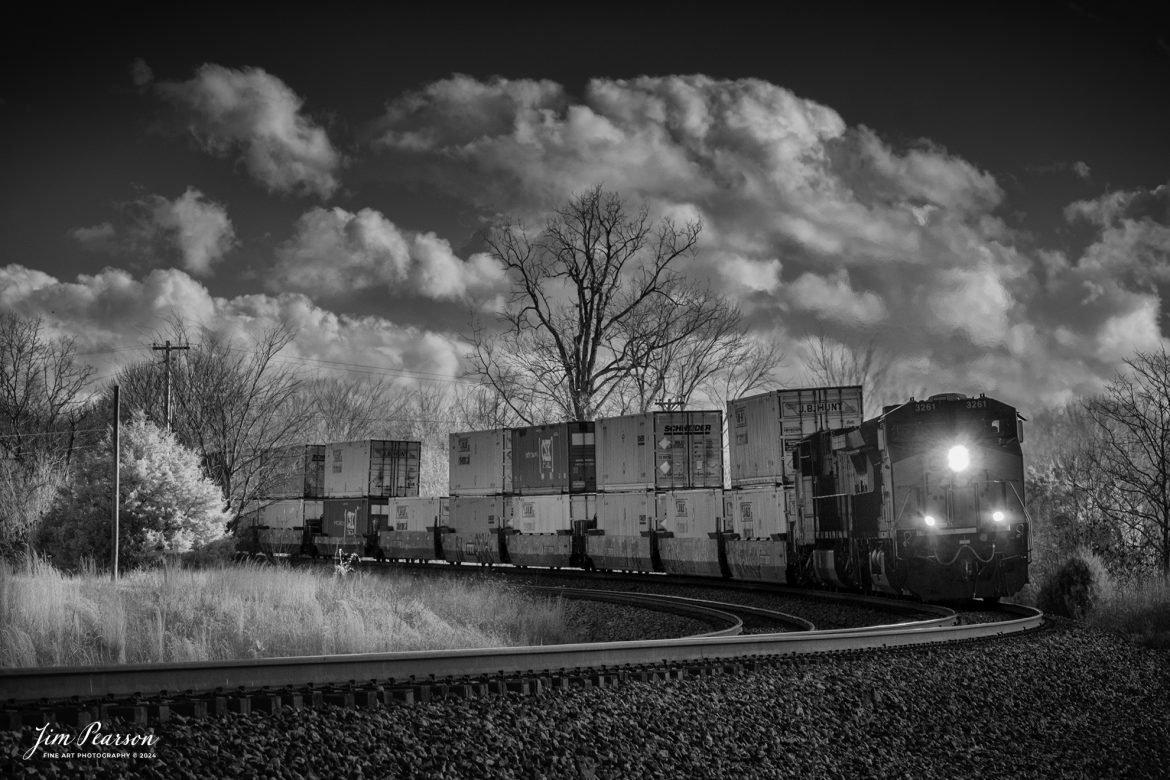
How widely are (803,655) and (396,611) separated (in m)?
8.06

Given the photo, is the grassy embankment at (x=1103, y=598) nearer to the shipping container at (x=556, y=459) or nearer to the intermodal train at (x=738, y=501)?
the intermodal train at (x=738, y=501)

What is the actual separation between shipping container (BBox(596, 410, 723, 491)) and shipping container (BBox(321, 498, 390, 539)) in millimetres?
13103

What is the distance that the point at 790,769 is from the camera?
5.68 meters

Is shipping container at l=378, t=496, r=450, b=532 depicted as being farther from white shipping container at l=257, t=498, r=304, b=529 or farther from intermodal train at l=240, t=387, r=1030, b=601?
white shipping container at l=257, t=498, r=304, b=529

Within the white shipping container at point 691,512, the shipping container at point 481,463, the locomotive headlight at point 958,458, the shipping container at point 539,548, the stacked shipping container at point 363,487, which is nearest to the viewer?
the locomotive headlight at point 958,458

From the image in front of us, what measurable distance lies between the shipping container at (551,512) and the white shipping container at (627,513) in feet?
1.68

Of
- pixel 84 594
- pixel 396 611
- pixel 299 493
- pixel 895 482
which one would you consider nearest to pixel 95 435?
pixel 299 493

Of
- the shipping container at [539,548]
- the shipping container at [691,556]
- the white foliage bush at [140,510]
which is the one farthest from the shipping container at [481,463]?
the white foliage bush at [140,510]

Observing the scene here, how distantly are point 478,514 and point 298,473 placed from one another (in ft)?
39.9

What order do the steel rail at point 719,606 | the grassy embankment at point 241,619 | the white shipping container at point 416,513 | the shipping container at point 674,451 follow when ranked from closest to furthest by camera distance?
the grassy embankment at point 241,619, the steel rail at point 719,606, the shipping container at point 674,451, the white shipping container at point 416,513

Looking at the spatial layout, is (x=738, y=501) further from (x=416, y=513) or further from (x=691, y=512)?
(x=416, y=513)

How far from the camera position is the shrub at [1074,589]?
48.0 ft

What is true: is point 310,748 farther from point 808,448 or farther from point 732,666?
point 808,448

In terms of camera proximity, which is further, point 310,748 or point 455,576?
point 455,576
